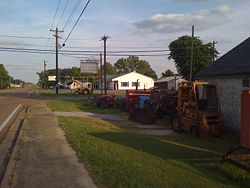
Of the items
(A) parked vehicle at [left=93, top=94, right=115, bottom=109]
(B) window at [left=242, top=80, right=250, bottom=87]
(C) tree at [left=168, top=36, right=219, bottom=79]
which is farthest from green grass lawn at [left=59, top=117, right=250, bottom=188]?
(C) tree at [left=168, top=36, right=219, bottom=79]

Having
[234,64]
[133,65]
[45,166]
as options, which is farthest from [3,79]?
[45,166]

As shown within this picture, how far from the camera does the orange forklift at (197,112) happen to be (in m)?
19.2

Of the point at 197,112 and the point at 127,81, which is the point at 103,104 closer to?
the point at 197,112

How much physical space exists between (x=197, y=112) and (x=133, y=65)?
173 meters

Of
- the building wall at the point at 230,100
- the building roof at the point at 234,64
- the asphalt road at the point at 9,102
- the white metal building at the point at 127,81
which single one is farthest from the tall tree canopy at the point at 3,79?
the building wall at the point at 230,100

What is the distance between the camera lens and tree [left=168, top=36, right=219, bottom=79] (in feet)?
196

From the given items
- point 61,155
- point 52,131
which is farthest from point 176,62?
point 61,155

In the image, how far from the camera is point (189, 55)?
197ft

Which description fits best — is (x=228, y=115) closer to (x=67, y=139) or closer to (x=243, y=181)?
(x=67, y=139)

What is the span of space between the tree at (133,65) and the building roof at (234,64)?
15768 centimetres

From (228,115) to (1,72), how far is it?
167539 millimetres

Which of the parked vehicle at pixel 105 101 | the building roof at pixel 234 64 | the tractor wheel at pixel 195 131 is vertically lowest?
the tractor wheel at pixel 195 131

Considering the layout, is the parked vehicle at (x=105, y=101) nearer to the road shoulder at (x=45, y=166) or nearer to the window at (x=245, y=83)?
the window at (x=245, y=83)

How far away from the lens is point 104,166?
9.61 metres
